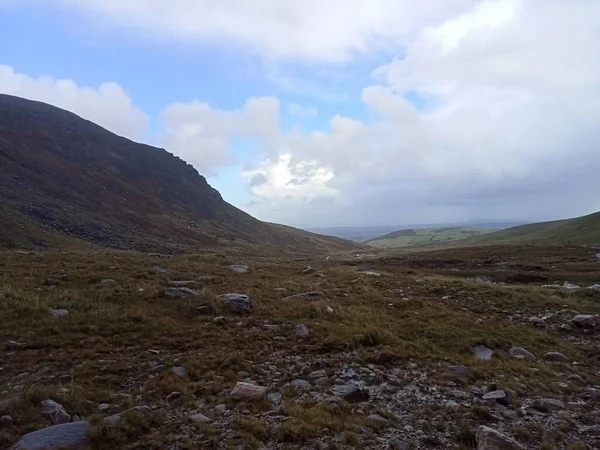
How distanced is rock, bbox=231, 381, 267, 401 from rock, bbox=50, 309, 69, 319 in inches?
303

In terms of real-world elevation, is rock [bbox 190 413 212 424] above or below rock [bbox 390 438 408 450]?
above

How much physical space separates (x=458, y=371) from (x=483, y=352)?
102 inches

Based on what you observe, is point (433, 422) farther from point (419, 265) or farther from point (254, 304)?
point (419, 265)

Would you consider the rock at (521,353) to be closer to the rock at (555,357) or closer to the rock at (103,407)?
the rock at (555,357)

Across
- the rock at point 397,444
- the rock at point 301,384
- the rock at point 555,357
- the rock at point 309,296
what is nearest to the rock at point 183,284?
the rock at point 309,296

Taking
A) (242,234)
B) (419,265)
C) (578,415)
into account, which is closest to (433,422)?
(578,415)

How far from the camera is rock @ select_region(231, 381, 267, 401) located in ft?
31.4

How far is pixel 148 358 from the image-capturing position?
38.3 feet

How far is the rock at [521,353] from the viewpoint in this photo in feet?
45.1

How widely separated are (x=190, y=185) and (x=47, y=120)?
45.5m

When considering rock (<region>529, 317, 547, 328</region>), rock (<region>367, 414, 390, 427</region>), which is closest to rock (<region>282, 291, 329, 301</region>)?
rock (<region>529, 317, 547, 328</region>)

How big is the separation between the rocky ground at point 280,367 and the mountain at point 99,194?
32878mm

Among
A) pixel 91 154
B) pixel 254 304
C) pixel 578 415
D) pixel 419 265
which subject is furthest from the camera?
pixel 91 154

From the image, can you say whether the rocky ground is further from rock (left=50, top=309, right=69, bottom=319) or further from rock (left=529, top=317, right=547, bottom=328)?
rock (left=529, top=317, right=547, bottom=328)
